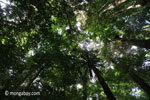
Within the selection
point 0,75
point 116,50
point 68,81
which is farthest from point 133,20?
point 0,75

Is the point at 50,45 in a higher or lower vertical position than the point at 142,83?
higher

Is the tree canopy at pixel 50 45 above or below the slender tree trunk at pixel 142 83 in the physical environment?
above

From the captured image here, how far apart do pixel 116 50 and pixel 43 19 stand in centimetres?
838

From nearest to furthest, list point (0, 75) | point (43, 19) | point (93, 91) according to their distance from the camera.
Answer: point (43, 19) < point (0, 75) < point (93, 91)

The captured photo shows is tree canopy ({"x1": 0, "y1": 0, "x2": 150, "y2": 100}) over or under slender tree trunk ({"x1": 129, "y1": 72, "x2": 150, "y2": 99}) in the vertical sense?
over

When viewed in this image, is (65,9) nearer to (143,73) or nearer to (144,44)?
(144,44)

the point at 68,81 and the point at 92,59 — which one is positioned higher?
the point at 92,59

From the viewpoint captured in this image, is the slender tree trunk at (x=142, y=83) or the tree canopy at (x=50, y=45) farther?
the slender tree trunk at (x=142, y=83)

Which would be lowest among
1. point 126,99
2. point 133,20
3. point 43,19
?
point 126,99

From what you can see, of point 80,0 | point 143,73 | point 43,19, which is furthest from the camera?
point 143,73

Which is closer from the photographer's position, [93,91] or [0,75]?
[0,75]

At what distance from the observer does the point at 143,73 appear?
8.30 m

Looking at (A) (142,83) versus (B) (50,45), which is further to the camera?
(A) (142,83)

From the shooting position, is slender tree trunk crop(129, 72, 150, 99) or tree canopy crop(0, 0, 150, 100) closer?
tree canopy crop(0, 0, 150, 100)
